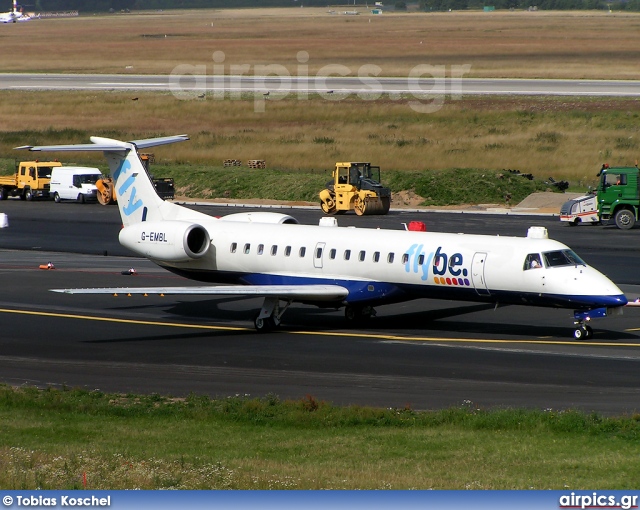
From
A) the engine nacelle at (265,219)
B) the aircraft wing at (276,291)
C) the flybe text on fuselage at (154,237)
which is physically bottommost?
the aircraft wing at (276,291)

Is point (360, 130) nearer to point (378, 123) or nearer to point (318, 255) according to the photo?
point (378, 123)

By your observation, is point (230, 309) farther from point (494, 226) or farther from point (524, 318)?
point (494, 226)

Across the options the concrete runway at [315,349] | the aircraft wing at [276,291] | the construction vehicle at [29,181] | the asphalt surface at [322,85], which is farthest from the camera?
the asphalt surface at [322,85]

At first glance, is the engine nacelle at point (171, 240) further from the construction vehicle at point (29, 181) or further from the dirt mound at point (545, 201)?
the construction vehicle at point (29, 181)

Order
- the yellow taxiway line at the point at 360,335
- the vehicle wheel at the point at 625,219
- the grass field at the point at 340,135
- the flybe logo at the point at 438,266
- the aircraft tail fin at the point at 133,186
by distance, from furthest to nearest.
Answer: the grass field at the point at 340,135 → the vehicle wheel at the point at 625,219 → the aircraft tail fin at the point at 133,186 → the flybe logo at the point at 438,266 → the yellow taxiway line at the point at 360,335

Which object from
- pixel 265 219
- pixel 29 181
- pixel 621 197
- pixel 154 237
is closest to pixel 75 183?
pixel 29 181

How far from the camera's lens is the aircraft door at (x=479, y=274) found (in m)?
28.3

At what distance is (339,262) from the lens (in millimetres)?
30531

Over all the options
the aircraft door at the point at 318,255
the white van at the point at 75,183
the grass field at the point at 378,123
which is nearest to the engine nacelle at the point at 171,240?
the aircraft door at the point at 318,255

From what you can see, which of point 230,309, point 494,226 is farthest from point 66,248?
point 494,226

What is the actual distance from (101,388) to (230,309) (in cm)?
1152

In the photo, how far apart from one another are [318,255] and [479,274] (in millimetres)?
4981

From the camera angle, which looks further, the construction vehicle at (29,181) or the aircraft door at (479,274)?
the construction vehicle at (29,181)

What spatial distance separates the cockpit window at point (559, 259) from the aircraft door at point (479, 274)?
1.59 meters
